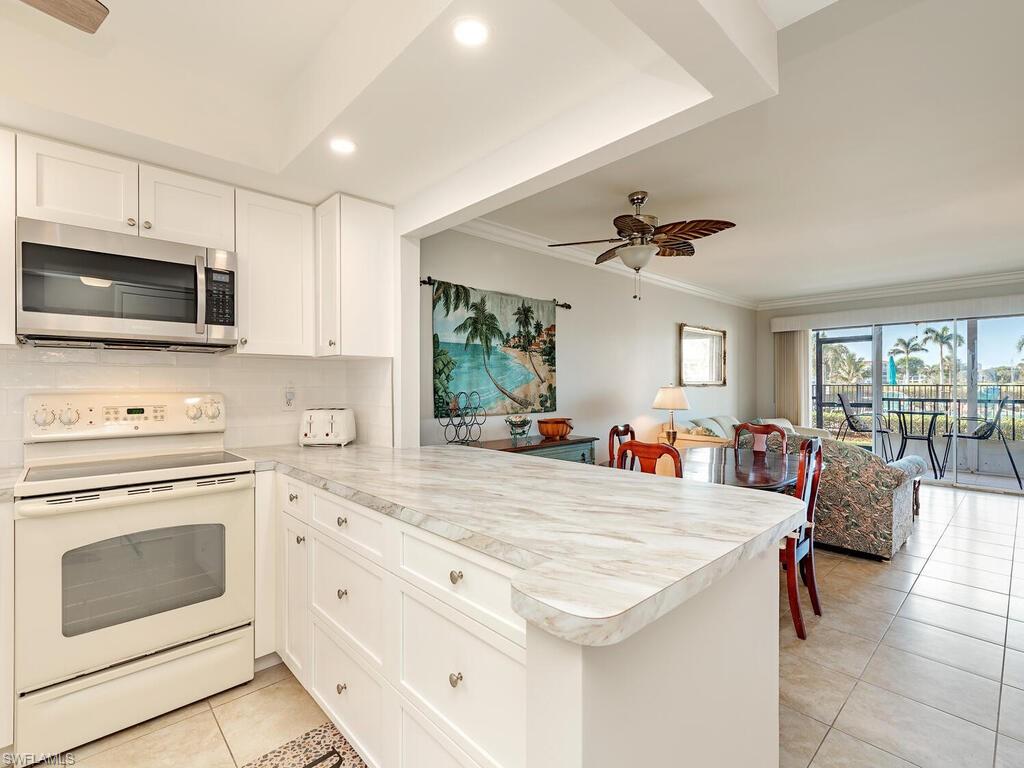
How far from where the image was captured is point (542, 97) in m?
1.81

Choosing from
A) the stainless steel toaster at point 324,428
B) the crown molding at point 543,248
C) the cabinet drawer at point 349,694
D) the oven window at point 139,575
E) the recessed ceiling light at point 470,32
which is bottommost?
the cabinet drawer at point 349,694

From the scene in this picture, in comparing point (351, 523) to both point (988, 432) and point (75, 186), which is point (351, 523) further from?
point (988, 432)

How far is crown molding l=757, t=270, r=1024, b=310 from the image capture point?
5.81 m

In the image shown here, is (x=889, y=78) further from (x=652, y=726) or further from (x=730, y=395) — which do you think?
(x=730, y=395)

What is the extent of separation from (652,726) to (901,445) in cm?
767

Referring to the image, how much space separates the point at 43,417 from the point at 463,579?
2.12 meters

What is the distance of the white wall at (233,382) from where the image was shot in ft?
7.04

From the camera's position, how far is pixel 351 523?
5.68 feet

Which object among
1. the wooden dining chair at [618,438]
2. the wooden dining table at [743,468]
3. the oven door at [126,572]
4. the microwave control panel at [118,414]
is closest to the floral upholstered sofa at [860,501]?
the wooden dining table at [743,468]

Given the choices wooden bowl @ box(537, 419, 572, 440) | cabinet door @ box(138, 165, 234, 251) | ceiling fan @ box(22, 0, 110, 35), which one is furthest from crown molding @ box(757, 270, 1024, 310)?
ceiling fan @ box(22, 0, 110, 35)

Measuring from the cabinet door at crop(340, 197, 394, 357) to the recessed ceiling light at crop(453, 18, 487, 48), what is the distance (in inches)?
53.6

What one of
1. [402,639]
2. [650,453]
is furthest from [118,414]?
[650,453]

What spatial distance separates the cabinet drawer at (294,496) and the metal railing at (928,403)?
7609 millimetres

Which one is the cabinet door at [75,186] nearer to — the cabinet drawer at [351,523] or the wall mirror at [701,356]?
the cabinet drawer at [351,523]
